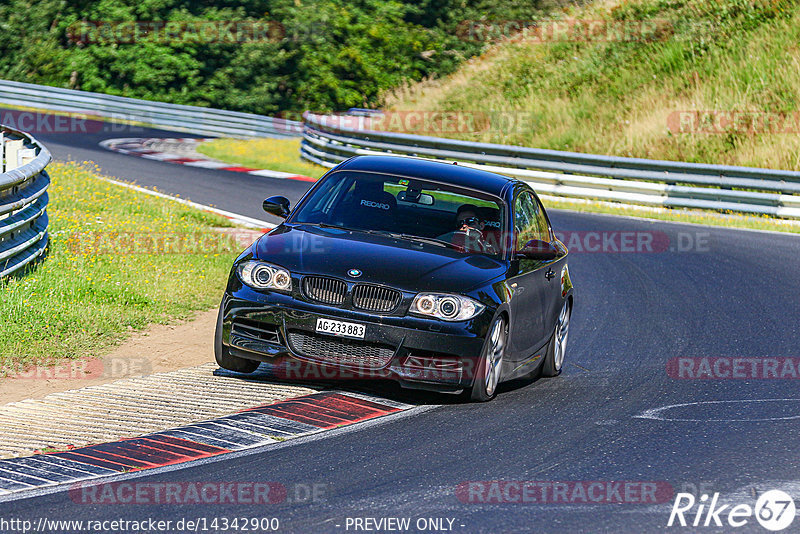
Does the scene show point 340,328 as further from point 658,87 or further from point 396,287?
point 658,87

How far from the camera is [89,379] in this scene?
27.5 feet

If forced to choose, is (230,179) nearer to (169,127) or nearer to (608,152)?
(608,152)

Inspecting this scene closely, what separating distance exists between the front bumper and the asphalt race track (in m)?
0.30

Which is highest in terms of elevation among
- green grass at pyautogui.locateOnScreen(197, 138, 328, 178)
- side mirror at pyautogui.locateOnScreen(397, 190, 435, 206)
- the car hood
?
side mirror at pyautogui.locateOnScreen(397, 190, 435, 206)

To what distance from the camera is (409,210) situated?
28.3 feet

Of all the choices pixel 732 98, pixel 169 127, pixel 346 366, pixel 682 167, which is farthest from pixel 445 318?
pixel 169 127

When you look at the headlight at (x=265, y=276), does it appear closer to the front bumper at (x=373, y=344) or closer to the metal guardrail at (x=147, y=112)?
the front bumper at (x=373, y=344)

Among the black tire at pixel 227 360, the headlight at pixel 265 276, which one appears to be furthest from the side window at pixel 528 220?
the black tire at pixel 227 360

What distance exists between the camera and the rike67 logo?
5.24 metres

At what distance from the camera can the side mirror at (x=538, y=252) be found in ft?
27.4

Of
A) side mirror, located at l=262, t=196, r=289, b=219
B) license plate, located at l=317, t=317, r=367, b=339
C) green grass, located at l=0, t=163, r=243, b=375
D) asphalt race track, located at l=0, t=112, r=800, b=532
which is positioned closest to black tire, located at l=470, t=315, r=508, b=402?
asphalt race track, located at l=0, t=112, r=800, b=532

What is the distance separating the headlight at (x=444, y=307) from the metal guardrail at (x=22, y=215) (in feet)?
15.2

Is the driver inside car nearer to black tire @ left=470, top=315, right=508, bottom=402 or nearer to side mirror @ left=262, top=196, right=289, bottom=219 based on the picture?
black tire @ left=470, top=315, right=508, bottom=402

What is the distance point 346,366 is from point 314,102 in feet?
147
